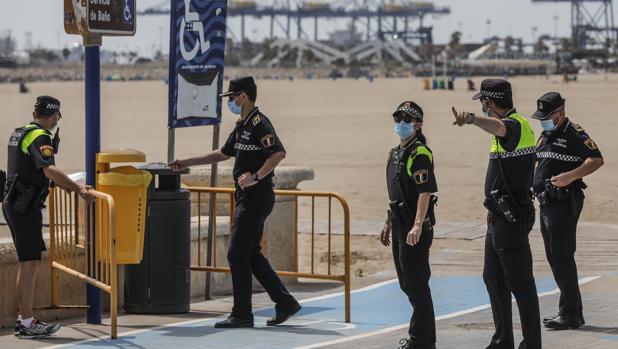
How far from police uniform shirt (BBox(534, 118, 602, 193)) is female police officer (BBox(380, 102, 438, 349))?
4.79 feet

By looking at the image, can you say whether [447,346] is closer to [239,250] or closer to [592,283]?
[239,250]

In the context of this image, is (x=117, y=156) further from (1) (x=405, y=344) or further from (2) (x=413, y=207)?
(1) (x=405, y=344)

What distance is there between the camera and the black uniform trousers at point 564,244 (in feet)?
32.2

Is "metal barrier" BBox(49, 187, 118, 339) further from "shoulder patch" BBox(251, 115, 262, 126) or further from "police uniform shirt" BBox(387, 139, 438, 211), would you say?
"police uniform shirt" BBox(387, 139, 438, 211)

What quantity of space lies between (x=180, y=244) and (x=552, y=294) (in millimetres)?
3208

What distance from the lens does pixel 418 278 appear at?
8.73 m

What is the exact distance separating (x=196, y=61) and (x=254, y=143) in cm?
170

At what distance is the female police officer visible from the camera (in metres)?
8.60

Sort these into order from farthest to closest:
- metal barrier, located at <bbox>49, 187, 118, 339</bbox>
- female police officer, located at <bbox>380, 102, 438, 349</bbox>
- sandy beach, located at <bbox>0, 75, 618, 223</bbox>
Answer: sandy beach, located at <bbox>0, 75, 618, 223</bbox> → metal barrier, located at <bbox>49, 187, 118, 339</bbox> → female police officer, located at <bbox>380, 102, 438, 349</bbox>

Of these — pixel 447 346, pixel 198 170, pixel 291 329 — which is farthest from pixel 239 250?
pixel 198 170

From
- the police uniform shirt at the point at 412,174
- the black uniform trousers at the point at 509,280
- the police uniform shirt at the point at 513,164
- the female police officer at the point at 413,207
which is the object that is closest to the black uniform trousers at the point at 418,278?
the female police officer at the point at 413,207

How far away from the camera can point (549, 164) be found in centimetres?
994

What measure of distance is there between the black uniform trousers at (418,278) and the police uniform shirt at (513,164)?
52 centimetres

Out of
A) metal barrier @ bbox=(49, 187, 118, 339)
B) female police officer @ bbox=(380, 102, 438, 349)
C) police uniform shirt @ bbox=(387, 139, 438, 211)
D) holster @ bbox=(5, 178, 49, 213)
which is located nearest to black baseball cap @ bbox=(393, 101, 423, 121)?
female police officer @ bbox=(380, 102, 438, 349)
